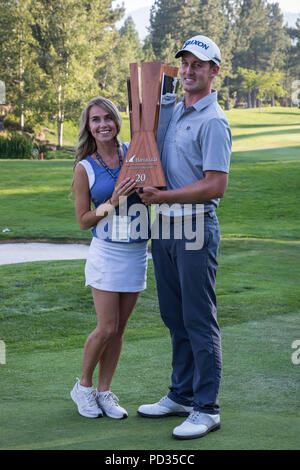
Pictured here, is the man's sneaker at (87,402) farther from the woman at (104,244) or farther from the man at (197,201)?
the man at (197,201)

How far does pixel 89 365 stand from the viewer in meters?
3.62

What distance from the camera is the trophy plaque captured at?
3.20 meters

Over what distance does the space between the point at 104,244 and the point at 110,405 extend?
0.86m

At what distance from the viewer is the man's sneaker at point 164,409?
352 centimetres

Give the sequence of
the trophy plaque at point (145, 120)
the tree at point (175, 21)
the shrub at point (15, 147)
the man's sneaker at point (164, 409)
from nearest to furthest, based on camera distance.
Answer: the trophy plaque at point (145, 120) → the man's sneaker at point (164, 409) → the shrub at point (15, 147) → the tree at point (175, 21)

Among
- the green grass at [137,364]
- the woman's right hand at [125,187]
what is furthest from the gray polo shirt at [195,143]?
the green grass at [137,364]

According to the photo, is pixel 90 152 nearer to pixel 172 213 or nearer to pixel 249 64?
pixel 172 213

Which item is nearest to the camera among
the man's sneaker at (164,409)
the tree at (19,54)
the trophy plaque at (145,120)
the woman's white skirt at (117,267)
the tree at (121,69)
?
the trophy plaque at (145,120)

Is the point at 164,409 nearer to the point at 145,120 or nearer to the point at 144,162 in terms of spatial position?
the point at 144,162

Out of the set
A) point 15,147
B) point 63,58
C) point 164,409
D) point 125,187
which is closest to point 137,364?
point 164,409

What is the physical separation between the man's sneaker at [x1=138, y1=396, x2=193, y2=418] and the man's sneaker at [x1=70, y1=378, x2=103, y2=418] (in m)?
0.24

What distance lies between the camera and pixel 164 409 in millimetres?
3551

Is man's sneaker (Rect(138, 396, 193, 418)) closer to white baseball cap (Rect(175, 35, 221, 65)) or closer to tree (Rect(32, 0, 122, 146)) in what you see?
white baseball cap (Rect(175, 35, 221, 65))
